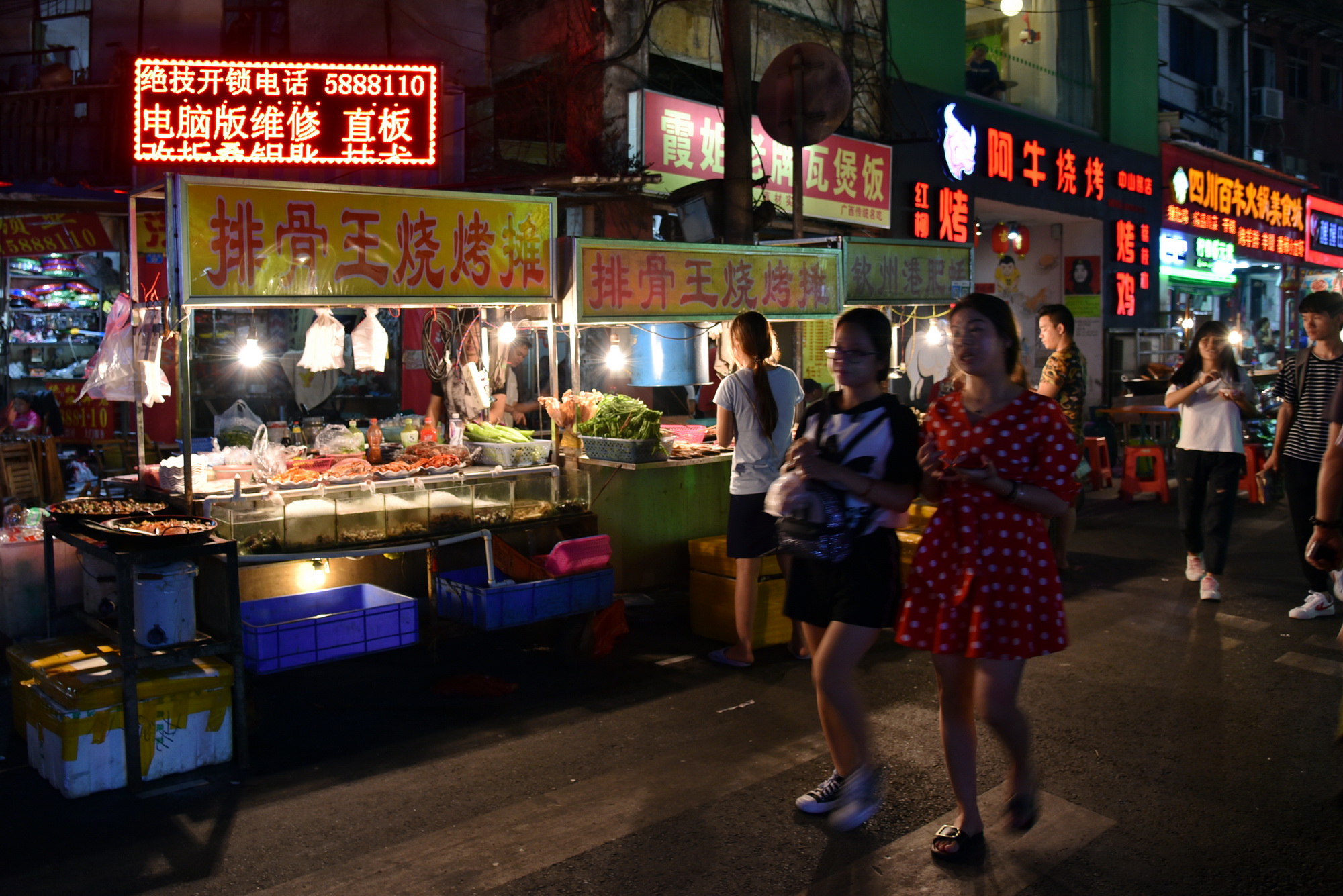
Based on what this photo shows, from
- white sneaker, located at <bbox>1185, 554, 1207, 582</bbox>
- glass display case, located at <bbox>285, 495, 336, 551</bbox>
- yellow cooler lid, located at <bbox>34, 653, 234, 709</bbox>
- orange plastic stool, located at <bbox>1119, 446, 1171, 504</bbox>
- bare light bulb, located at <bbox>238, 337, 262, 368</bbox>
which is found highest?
bare light bulb, located at <bbox>238, 337, 262, 368</bbox>

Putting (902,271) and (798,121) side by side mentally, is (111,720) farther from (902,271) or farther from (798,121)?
(902,271)

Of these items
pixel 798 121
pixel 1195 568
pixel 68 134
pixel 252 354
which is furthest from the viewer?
pixel 68 134

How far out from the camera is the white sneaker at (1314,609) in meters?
6.97

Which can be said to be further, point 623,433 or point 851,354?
point 623,433

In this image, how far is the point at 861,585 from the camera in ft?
11.9

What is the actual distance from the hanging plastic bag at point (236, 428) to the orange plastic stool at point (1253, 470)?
10693 mm

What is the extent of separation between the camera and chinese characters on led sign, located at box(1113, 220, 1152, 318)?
1858cm

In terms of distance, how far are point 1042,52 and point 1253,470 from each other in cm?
889

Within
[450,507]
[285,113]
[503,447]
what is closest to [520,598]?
[450,507]

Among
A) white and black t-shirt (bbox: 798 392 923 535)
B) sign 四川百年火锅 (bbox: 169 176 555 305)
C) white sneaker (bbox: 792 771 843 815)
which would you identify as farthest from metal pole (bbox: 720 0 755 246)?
white sneaker (bbox: 792 771 843 815)

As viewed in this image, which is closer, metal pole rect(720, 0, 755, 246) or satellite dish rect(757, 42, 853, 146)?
satellite dish rect(757, 42, 853, 146)

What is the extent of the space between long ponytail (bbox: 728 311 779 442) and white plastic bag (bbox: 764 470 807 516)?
6.46 feet

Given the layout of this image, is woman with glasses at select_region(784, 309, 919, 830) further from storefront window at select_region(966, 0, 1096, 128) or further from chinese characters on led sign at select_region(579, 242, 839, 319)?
storefront window at select_region(966, 0, 1096, 128)

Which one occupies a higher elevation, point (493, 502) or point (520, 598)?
point (493, 502)
